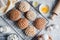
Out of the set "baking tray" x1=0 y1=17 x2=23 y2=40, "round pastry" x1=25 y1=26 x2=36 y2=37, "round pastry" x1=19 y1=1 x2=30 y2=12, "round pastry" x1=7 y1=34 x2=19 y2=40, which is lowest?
"round pastry" x1=7 y1=34 x2=19 y2=40

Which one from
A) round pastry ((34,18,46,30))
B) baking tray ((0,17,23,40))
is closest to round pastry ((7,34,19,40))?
baking tray ((0,17,23,40))

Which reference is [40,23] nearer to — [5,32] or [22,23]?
[22,23]

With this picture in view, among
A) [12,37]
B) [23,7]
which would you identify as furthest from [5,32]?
[23,7]

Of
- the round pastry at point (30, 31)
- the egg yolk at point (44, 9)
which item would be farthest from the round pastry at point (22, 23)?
the egg yolk at point (44, 9)

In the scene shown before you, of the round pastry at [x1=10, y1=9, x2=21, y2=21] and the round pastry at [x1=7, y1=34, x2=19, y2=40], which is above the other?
the round pastry at [x1=10, y1=9, x2=21, y2=21]

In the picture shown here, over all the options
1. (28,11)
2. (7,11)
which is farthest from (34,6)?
(7,11)

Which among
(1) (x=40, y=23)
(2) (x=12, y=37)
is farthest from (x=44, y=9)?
(2) (x=12, y=37)

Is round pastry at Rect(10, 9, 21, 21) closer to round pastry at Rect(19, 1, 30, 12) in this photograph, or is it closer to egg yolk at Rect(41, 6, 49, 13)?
round pastry at Rect(19, 1, 30, 12)

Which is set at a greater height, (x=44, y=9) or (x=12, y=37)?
(x=44, y=9)
